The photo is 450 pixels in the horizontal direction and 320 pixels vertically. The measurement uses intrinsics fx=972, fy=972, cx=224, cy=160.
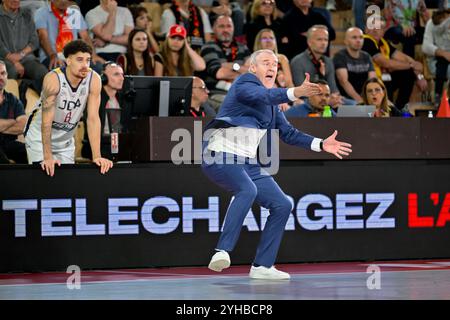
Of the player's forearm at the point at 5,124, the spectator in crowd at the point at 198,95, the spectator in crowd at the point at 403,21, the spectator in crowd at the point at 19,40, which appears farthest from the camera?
the spectator in crowd at the point at 403,21

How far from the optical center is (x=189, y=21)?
44.3 feet

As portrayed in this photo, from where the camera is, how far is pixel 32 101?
11664mm

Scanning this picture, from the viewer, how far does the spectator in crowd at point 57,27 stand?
12.3 m

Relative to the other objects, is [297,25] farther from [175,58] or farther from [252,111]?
[252,111]

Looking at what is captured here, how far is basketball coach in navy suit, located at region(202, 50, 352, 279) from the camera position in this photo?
7.93 meters

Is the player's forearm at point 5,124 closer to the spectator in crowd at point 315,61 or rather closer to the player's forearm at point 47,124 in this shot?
the player's forearm at point 47,124

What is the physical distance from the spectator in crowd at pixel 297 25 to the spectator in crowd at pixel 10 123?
186 inches

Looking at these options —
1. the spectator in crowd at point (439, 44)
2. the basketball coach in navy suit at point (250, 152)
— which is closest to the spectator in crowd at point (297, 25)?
the spectator in crowd at point (439, 44)

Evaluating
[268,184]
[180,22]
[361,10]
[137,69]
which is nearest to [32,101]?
[137,69]

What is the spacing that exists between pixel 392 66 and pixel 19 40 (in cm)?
570

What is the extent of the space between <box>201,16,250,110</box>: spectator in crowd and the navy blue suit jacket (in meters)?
4.13

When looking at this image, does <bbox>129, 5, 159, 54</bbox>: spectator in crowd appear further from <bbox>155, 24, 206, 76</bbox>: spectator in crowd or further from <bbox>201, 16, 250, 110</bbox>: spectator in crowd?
<bbox>201, 16, 250, 110</bbox>: spectator in crowd
